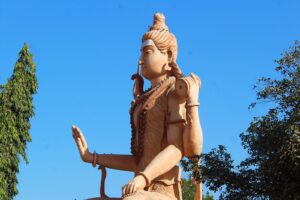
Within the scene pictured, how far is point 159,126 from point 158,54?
796 millimetres

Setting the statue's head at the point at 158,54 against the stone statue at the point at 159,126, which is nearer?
the stone statue at the point at 159,126

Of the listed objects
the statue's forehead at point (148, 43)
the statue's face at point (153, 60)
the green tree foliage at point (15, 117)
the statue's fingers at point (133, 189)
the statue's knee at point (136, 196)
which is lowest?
the statue's knee at point (136, 196)

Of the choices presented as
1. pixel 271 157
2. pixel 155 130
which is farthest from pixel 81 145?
pixel 271 157

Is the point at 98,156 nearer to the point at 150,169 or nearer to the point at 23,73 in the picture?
the point at 150,169

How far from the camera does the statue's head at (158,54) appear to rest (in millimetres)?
5863

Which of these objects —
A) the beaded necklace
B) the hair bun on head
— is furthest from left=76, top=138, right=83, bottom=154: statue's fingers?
the hair bun on head

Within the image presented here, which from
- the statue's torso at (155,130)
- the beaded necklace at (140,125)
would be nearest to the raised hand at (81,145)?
the beaded necklace at (140,125)

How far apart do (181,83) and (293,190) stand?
983cm

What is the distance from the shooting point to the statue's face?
5.86m

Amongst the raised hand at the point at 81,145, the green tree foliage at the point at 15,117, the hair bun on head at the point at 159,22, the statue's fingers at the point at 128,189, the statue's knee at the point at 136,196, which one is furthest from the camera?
the green tree foliage at the point at 15,117

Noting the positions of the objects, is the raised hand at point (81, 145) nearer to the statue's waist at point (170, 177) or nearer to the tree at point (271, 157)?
the statue's waist at point (170, 177)

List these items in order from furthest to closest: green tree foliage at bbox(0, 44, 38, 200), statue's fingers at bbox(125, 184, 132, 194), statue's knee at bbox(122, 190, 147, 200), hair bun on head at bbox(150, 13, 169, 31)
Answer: green tree foliage at bbox(0, 44, 38, 200)
hair bun on head at bbox(150, 13, 169, 31)
statue's fingers at bbox(125, 184, 132, 194)
statue's knee at bbox(122, 190, 147, 200)

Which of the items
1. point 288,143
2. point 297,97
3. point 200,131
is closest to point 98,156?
point 200,131

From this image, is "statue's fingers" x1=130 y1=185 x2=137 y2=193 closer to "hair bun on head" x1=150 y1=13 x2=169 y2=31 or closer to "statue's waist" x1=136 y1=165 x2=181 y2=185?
"statue's waist" x1=136 y1=165 x2=181 y2=185
